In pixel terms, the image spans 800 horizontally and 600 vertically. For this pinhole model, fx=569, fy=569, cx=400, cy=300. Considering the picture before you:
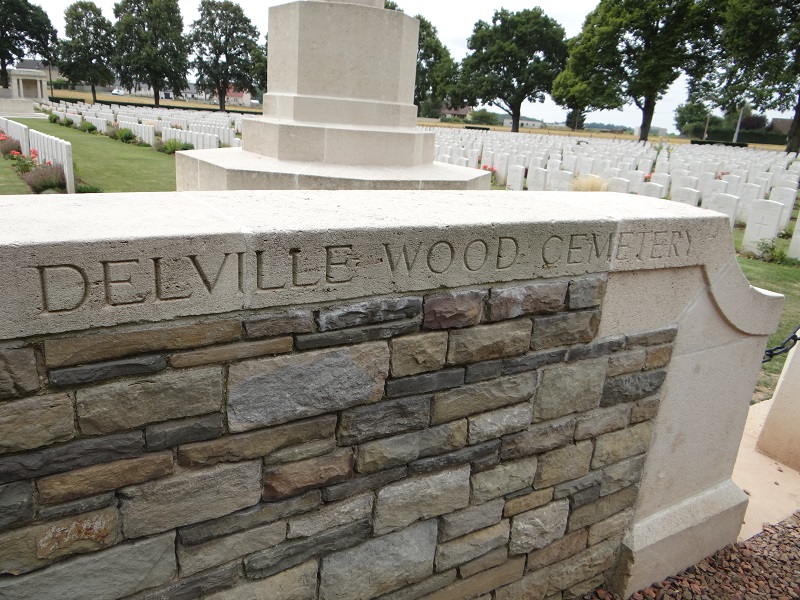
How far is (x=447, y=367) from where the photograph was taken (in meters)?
2.00

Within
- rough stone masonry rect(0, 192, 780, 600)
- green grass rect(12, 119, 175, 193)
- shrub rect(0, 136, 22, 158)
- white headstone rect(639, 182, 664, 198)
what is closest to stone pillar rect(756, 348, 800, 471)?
rough stone masonry rect(0, 192, 780, 600)

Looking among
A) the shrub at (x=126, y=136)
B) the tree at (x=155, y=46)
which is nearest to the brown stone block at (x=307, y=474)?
the shrub at (x=126, y=136)

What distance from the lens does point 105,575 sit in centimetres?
153

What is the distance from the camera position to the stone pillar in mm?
3834

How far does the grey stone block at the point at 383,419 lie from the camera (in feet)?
6.04

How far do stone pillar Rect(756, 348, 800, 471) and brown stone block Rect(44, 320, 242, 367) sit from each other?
3865mm

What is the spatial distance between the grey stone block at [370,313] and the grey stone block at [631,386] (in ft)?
3.68

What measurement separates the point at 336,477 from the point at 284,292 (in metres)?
0.66

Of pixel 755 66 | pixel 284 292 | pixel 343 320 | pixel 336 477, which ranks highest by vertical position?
pixel 755 66

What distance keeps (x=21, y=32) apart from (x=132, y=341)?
75764mm

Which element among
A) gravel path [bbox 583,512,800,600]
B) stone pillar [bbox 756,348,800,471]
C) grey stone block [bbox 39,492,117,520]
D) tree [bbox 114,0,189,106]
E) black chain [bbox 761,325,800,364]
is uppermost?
tree [bbox 114,0,189,106]

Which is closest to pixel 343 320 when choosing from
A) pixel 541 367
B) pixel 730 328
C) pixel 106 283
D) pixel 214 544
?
pixel 106 283

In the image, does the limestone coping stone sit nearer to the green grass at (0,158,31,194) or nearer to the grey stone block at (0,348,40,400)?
the grey stone block at (0,348,40,400)

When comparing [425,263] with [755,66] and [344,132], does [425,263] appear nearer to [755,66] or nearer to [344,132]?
[344,132]
